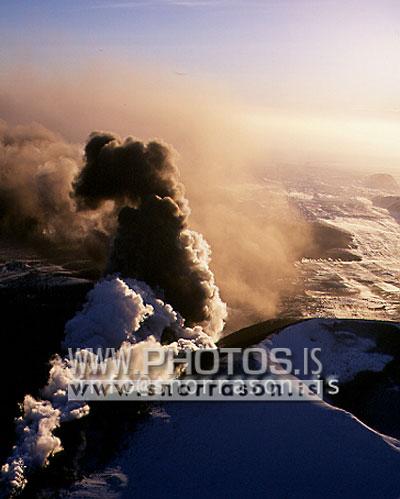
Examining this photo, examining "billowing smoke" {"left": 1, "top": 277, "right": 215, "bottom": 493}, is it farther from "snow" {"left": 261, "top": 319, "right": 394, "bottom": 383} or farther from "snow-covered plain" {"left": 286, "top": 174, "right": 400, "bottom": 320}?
"snow-covered plain" {"left": 286, "top": 174, "right": 400, "bottom": 320}

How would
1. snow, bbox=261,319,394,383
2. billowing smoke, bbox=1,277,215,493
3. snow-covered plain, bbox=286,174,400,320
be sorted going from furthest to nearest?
snow-covered plain, bbox=286,174,400,320 → snow, bbox=261,319,394,383 → billowing smoke, bbox=1,277,215,493

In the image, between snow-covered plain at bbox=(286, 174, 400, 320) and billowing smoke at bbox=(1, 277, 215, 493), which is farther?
snow-covered plain at bbox=(286, 174, 400, 320)

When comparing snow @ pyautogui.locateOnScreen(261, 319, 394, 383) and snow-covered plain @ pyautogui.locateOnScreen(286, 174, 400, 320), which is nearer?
snow @ pyautogui.locateOnScreen(261, 319, 394, 383)

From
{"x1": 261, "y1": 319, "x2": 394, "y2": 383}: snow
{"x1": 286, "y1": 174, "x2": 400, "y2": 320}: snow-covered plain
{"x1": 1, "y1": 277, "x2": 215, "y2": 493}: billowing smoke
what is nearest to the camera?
{"x1": 1, "y1": 277, "x2": 215, "y2": 493}: billowing smoke

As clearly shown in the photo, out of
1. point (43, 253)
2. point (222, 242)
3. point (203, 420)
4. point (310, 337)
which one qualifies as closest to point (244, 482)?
point (203, 420)

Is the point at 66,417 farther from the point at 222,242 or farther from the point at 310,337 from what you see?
the point at 222,242

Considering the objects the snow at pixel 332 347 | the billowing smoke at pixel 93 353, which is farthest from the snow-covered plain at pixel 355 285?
the billowing smoke at pixel 93 353

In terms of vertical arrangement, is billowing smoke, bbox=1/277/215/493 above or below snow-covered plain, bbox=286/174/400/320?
below

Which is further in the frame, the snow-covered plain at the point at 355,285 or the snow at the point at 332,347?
the snow-covered plain at the point at 355,285

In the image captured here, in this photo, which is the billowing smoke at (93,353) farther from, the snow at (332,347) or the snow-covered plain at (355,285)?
the snow-covered plain at (355,285)

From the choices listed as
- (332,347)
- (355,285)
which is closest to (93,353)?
(332,347)

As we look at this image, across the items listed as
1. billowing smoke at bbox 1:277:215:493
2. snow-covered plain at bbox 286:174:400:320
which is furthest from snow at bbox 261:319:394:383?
snow-covered plain at bbox 286:174:400:320
